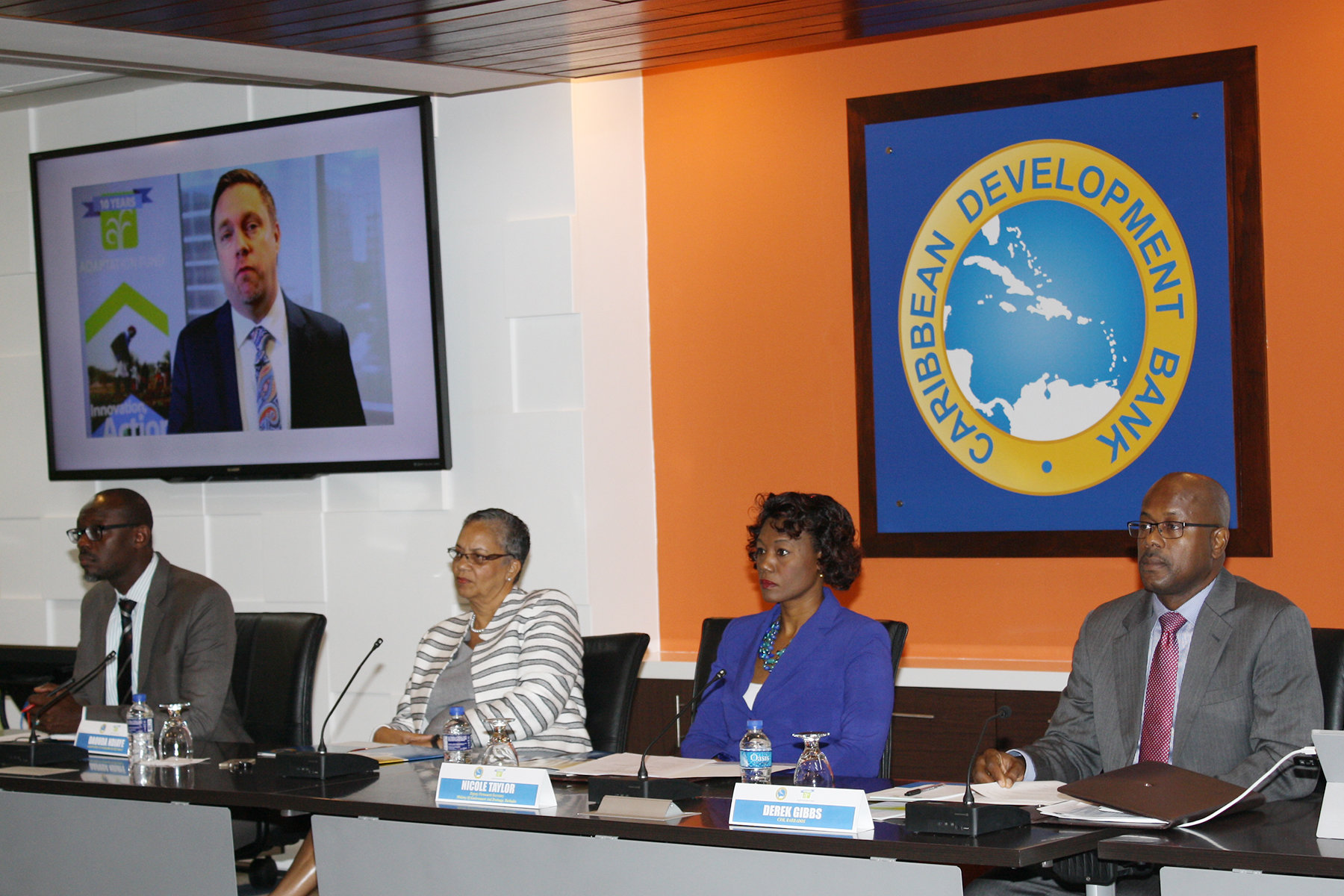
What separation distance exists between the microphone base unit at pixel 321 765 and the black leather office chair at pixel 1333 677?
6.91ft

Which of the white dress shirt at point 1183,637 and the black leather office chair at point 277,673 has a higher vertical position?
the white dress shirt at point 1183,637

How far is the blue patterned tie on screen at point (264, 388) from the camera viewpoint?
5.42 metres

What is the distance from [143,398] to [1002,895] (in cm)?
411

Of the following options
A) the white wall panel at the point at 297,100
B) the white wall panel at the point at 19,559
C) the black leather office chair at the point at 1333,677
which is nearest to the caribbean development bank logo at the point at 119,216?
the white wall panel at the point at 297,100

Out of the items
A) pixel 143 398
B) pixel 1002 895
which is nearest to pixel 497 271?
pixel 143 398

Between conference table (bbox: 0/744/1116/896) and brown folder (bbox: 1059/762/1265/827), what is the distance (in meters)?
0.10

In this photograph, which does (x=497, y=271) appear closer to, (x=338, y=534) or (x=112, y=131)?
(x=338, y=534)

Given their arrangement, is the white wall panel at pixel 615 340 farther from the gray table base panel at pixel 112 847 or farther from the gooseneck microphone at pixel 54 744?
the gray table base panel at pixel 112 847

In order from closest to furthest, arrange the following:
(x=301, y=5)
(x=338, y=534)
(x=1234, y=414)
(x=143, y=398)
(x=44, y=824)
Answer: (x=44, y=824) < (x=301, y=5) < (x=1234, y=414) < (x=338, y=534) < (x=143, y=398)

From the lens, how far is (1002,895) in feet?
9.36

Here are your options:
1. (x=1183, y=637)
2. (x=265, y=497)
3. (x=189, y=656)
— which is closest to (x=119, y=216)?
(x=265, y=497)

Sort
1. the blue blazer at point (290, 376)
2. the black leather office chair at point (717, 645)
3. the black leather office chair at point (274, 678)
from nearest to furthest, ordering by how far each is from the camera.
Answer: the black leather office chair at point (717, 645) < the black leather office chair at point (274, 678) < the blue blazer at point (290, 376)

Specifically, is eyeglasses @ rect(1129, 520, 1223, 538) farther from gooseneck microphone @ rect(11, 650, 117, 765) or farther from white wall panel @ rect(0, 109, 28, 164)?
white wall panel @ rect(0, 109, 28, 164)

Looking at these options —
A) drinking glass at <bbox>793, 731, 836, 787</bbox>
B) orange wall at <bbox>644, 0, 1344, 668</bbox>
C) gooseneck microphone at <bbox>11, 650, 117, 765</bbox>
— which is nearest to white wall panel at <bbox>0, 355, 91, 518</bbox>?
gooseneck microphone at <bbox>11, 650, 117, 765</bbox>
